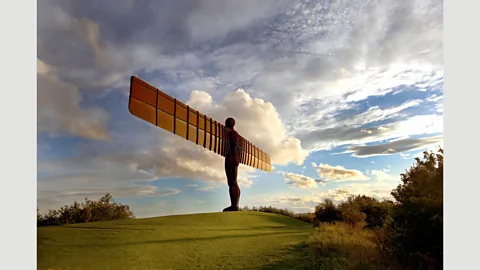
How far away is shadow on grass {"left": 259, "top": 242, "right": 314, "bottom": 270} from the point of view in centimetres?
596

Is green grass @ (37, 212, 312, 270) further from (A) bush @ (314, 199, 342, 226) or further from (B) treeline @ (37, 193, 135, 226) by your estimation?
(A) bush @ (314, 199, 342, 226)

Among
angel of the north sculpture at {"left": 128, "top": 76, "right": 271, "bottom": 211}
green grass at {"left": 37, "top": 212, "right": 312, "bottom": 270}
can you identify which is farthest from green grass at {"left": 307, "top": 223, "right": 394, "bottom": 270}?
angel of the north sculpture at {"left": 128, "top": 76, "right": 271, "bottom": 211}

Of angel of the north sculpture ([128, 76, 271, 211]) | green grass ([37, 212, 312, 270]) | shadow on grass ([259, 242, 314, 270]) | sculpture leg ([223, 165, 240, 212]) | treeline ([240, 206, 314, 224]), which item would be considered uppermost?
angel of the north sculpture ([128, 76, 271, 211])

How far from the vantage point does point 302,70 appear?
7070 millimetres

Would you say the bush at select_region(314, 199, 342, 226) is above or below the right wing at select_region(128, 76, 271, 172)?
below

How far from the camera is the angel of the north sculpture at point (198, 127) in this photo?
590 cm

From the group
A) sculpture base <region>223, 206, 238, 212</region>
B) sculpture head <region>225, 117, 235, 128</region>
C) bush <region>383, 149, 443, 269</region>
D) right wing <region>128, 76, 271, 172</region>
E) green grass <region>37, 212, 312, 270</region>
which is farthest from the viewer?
sculpture head <region>225, 117, 235, 128</region>

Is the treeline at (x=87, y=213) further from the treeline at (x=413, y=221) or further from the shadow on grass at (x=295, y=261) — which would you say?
the treeline at (x=413, y=221)

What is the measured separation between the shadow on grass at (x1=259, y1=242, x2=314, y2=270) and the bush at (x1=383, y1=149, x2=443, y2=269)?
121 cm

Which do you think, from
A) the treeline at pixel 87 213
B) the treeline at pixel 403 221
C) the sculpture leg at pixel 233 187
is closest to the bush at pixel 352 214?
the treeline at pixel 403 221

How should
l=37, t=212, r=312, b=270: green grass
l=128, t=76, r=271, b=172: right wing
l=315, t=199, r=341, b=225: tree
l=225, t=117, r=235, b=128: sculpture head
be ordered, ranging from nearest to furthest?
l=37, t=212, r=312, b=270: green grass → l=128, t=76, r=271, b=172: right wing → l=315, t=199, r=341, b=225: tree → l=225, t=117, r=235, b=128: sculpture head

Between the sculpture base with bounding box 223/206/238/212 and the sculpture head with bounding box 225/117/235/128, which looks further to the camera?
the sculpture head with bounding box 225/117/235/128

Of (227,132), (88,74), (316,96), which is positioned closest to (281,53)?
(316,96)

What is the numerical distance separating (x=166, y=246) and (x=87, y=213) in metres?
1.23
